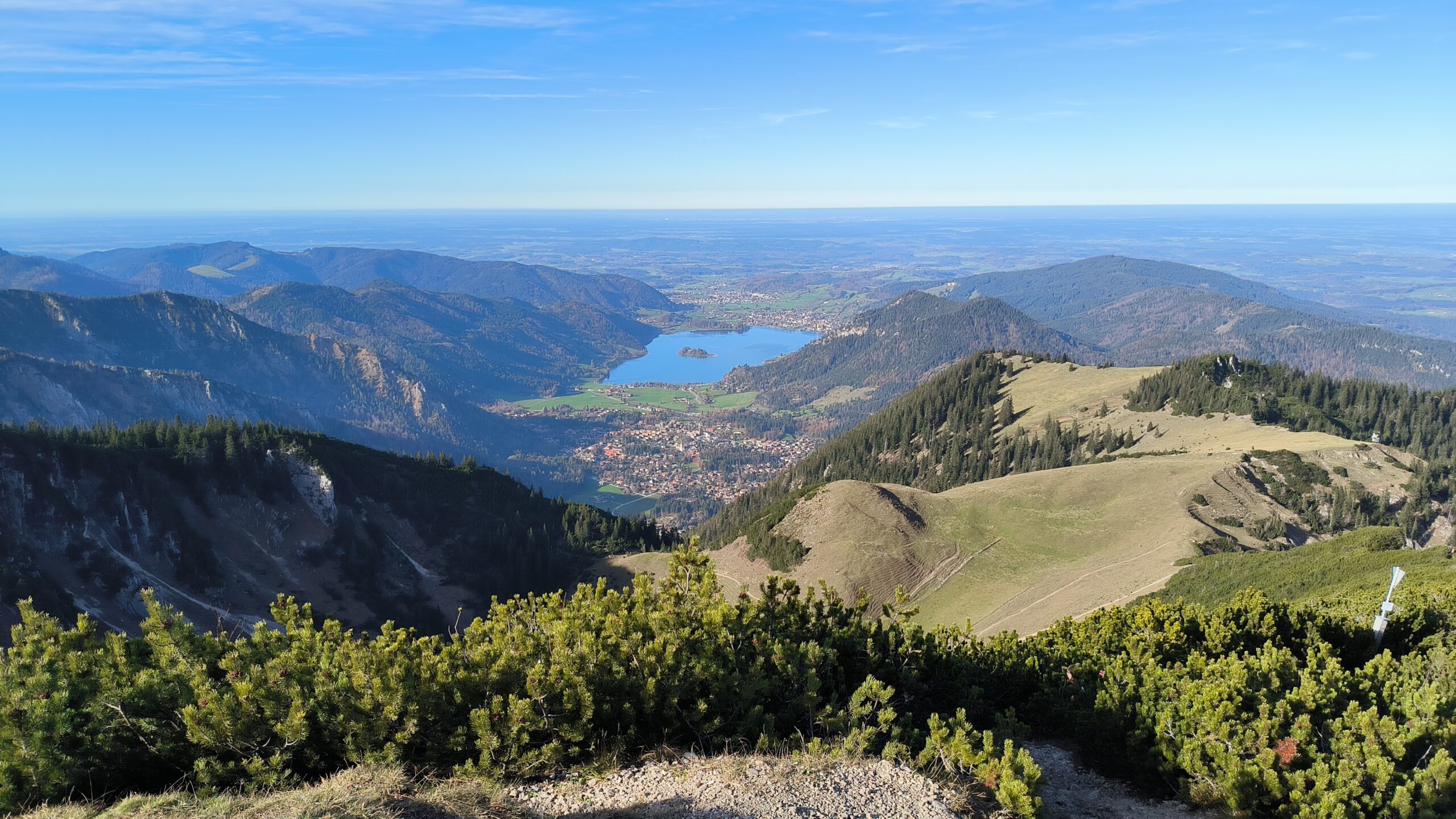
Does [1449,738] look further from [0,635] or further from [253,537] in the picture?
[253,537]

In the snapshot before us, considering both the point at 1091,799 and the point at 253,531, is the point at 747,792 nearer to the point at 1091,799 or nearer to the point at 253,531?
the point at 1091,799

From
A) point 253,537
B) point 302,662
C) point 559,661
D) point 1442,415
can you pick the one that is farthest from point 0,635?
point 1442,415

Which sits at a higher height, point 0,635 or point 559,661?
point 559,661

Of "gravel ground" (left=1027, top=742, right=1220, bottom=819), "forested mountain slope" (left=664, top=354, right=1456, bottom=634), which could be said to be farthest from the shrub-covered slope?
"forested mountain slope" (left=664, top=354, right=1456, bottom=634)

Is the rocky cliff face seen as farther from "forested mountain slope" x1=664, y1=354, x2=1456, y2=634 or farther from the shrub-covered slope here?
the shrub-covered slope

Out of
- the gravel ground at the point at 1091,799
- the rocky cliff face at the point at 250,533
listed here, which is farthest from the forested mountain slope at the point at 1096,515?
the gravel ground at the point at 1091,799

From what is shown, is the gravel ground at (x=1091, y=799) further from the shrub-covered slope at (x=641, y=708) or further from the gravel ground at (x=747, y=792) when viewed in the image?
the gravel ground at (x=747, y=792)

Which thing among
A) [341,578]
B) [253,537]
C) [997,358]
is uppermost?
[997,358]

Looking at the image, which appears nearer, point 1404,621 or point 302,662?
point 302,662
